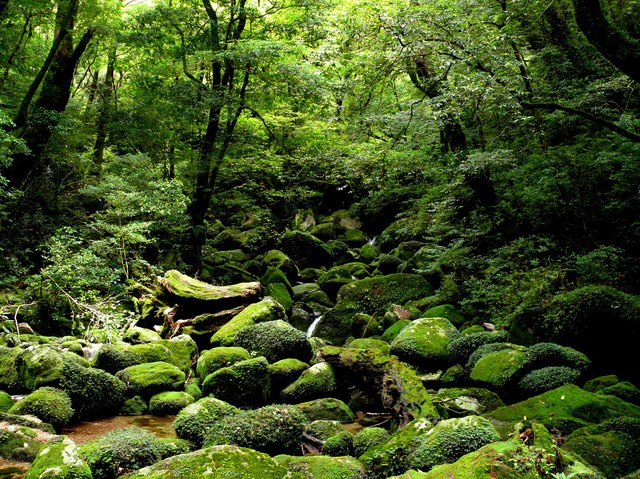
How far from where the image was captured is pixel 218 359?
902cm

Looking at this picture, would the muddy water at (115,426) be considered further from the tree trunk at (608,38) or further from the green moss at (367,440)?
the tree trunk at (608,38)

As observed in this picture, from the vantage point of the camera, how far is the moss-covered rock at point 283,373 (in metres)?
8.78

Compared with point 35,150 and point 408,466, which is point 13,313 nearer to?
point 35,150

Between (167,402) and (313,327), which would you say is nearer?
(167,402)

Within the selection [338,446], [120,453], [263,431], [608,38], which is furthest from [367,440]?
[608,38]

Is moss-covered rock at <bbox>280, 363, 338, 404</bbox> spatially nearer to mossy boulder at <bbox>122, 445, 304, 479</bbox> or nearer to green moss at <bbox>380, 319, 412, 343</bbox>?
green moss at <bbox>380, 319, 412, 343</bbox>

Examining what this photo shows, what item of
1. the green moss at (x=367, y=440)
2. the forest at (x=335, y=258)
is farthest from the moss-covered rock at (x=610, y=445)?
the green moss at (x=367, y=440)

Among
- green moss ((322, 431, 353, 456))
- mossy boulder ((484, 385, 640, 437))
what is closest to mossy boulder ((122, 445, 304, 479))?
green moss ((322, 431, 353, 456))

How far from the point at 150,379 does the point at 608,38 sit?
8.83m

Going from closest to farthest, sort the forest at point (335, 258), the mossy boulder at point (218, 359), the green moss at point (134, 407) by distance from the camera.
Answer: the forest at point (335, 258)
the green moss at point (134, 407)
the mossy boulder at point (218, 359)

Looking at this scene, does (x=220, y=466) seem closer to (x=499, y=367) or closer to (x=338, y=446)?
(x=338, y=446)

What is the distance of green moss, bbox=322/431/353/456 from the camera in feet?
19.2

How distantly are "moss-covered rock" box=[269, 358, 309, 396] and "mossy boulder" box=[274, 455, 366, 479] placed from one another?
365cm

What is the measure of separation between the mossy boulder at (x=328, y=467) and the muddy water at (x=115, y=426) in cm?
265
